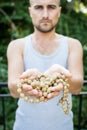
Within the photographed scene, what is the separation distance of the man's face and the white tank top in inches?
5.2

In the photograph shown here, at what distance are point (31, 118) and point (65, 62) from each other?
0.34 meters

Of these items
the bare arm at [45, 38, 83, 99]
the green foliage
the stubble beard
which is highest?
the stubble beard

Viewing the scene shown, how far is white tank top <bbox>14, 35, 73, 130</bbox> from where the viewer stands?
184 centimetres

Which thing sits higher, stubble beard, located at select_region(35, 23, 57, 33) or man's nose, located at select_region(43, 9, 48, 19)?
man's nose, located at select_region(43, 9, 48, 19)

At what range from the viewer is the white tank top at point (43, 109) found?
184cm

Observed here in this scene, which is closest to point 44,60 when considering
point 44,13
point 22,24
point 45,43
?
point 45,43

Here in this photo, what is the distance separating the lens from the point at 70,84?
1.76 metres

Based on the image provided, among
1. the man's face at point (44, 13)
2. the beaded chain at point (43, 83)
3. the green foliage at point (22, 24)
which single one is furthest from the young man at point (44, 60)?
the green foliage at point (22, 24)

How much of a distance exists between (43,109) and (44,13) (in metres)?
0.48

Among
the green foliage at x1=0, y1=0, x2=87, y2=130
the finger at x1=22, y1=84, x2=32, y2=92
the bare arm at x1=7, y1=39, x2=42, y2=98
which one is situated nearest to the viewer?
the finger at x1=22, y1=84, x2=32, y2=92

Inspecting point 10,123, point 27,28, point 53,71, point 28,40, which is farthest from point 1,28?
point 53,71

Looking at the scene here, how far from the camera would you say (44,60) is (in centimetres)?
184

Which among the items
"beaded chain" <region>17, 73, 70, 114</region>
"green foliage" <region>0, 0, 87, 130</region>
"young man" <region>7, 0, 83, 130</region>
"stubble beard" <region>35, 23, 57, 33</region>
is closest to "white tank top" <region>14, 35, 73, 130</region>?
"young man" <region>7, 0, 83, 130</region>

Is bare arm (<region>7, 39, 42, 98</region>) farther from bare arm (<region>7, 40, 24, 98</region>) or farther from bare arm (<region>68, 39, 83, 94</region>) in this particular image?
bare arm (<region>68, 39, 83, 94</region>)
